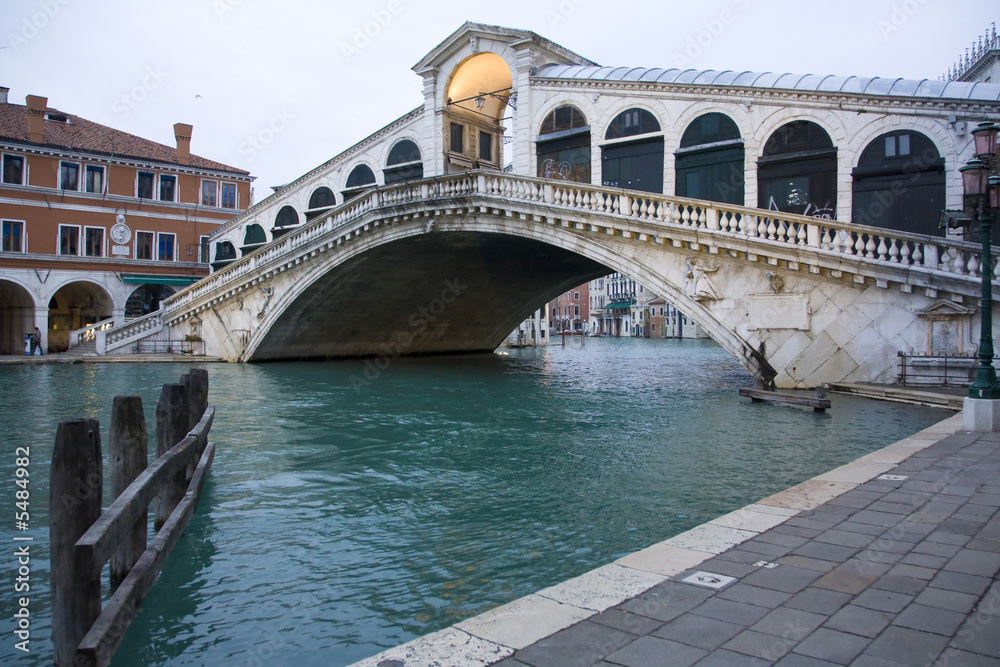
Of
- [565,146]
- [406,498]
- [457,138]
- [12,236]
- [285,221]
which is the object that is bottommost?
[406,498]

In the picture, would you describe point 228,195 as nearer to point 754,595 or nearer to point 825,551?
point 825,551

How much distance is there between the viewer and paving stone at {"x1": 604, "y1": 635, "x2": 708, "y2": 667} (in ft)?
9.38

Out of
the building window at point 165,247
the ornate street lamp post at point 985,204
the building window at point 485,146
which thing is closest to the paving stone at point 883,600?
the ornate street lamp post at point 985,204

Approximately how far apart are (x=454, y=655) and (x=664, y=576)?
4.52 feet

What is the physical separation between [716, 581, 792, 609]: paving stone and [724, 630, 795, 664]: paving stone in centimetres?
34

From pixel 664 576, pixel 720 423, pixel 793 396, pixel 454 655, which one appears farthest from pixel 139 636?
pixel 793 396

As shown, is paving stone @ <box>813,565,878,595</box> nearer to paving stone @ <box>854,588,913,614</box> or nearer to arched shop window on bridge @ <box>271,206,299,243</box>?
paving stone @ <box>854,588,913,614</box>

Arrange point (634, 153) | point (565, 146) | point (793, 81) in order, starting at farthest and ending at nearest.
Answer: point (565, 146)
point (634, 153)
point (793, 81)

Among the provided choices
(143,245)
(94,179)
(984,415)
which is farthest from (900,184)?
(94,179)

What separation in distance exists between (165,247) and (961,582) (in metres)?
35.1

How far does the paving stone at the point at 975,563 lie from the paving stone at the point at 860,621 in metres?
0.86

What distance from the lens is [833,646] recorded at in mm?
2967

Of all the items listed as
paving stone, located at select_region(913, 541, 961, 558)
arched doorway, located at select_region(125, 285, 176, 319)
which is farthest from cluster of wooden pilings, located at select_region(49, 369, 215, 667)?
arched doorway, located at select_region(125, 285, 176, 319)

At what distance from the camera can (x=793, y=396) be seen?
1316 centimetres
